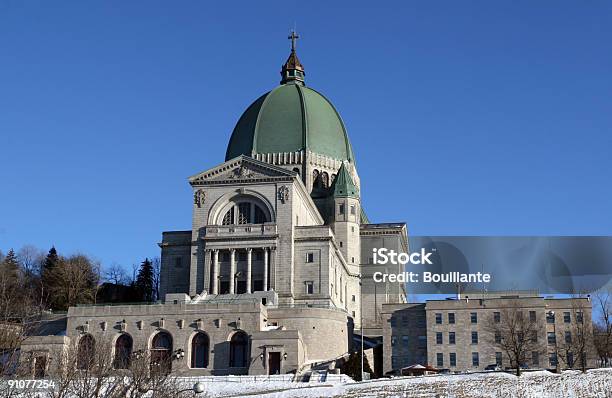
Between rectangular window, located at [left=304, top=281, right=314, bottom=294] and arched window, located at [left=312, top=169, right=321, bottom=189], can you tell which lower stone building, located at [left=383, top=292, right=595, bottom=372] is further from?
arched window, located at [left=312, top=169, right=321, bottom=189]

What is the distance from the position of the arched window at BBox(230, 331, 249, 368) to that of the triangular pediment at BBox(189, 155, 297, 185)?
70.2ft

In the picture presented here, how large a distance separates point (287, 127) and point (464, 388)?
62.8 metres

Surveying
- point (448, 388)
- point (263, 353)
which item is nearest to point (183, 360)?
point (263, 353)

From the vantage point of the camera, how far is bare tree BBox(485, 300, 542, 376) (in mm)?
91625

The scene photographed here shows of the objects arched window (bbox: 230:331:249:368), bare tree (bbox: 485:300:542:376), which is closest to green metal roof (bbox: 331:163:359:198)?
bare tree (bbox: 485:300:542:376)

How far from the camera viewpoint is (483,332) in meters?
96.4

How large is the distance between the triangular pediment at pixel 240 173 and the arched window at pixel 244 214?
2.73m

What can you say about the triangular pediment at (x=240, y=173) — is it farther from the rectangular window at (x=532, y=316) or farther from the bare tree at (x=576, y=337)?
the bare tree at (x=576, y=337)

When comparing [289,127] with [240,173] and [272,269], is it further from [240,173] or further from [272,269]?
[272,269]

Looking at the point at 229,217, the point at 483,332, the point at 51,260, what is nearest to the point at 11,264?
the point at 51,260

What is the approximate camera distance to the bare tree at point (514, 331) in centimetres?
9162

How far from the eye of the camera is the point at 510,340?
92188 millimetres

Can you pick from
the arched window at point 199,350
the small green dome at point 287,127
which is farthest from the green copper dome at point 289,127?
the arched window at point 199,350

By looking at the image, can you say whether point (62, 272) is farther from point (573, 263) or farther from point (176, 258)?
point (573, 263)
